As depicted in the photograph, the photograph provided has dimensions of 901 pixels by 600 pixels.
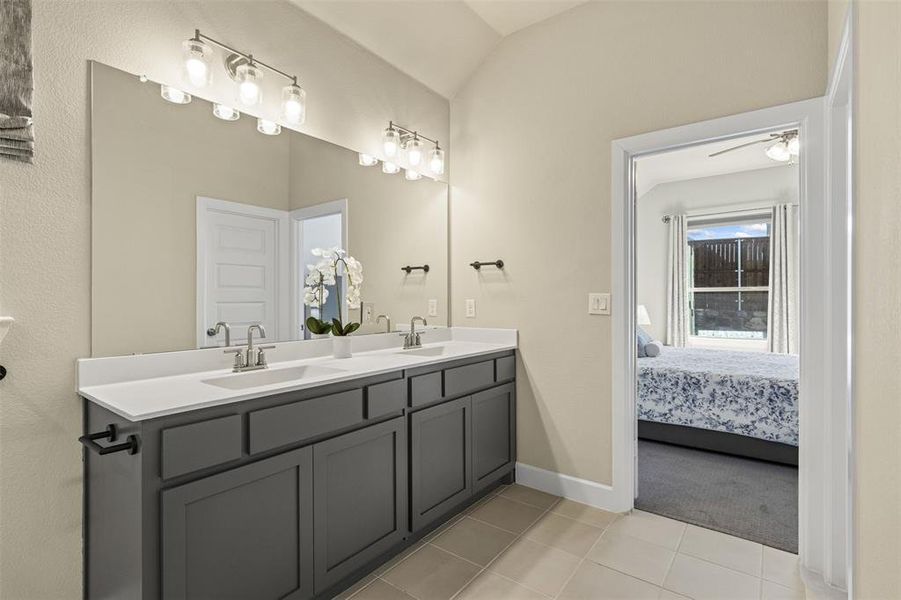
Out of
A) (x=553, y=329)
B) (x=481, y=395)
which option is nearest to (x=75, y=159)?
(x=481, y=395)

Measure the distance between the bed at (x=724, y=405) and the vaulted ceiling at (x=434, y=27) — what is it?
2.63 m

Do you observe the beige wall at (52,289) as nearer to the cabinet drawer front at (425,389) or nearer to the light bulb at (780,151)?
the cabinet drawer front at (425,389)

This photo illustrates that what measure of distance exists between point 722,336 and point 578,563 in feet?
14.5

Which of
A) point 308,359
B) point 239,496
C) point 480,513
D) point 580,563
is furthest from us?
point 480,513

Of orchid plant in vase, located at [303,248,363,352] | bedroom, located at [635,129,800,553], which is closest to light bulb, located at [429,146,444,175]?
orchid plant in vase, located at [303,248,363,352]

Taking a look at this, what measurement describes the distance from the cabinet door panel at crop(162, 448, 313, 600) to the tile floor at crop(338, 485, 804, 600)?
41cm

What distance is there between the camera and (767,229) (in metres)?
5.29

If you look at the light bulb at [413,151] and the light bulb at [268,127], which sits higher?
the light bulb at [413,151]

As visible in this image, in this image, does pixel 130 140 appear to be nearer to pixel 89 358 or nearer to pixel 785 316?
pixel 89 358

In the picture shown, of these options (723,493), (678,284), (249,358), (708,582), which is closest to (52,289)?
(249,358)

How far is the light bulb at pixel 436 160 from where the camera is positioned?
300 cm

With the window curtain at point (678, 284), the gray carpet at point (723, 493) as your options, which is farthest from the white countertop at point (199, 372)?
the window curtain at point (678, 284)

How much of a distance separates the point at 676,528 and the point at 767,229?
429 centimetres

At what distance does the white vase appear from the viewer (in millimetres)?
2348
